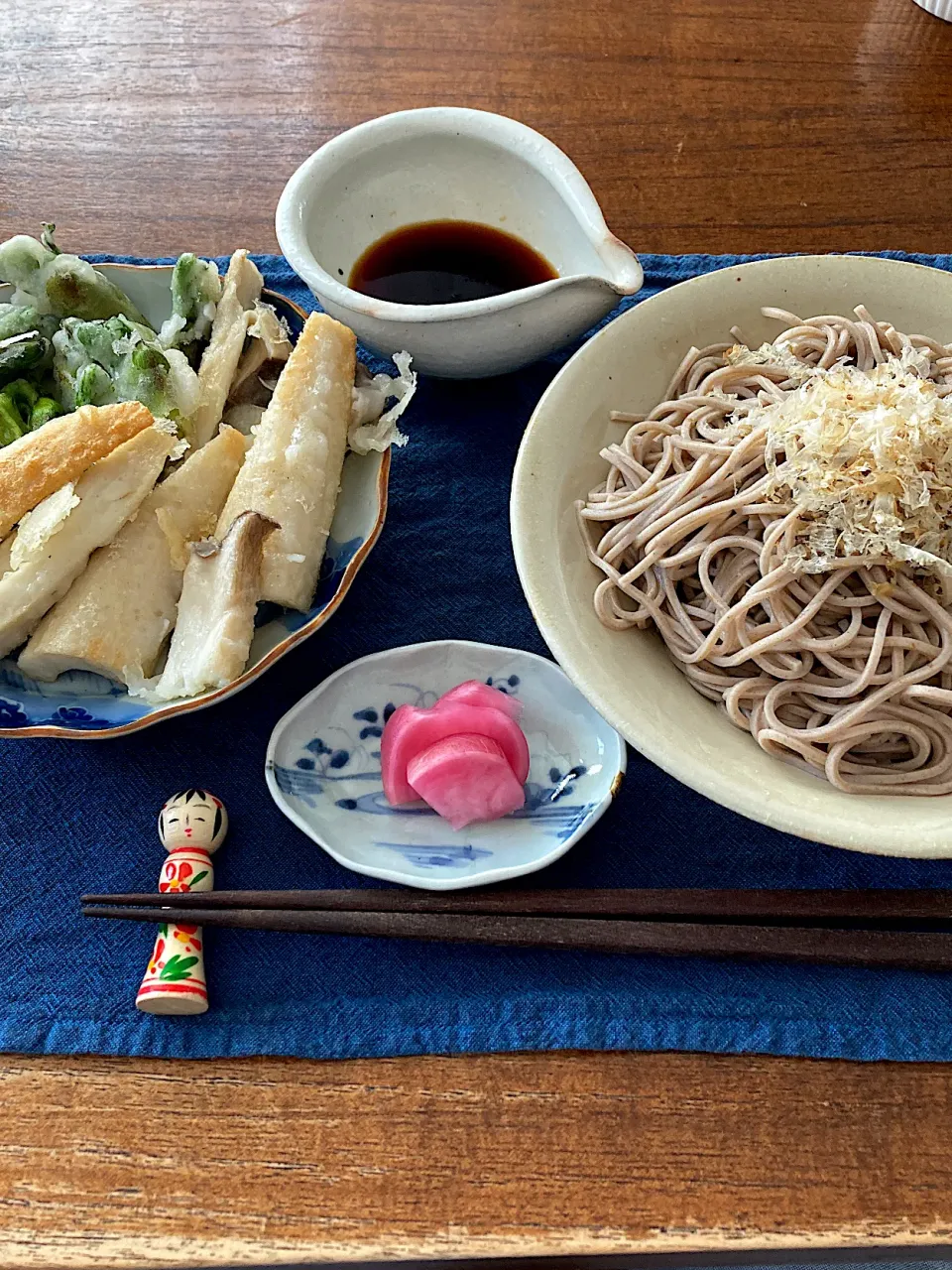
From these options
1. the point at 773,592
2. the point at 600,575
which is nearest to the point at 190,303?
the point at 600,575

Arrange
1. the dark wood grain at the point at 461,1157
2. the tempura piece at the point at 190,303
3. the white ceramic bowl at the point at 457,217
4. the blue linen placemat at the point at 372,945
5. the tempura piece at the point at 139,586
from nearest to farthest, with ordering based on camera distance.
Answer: the dark wood grain at the point at 461,1157 < the blue linen placemat at the point at 372,945 < the tempura piece at the point at 139,586 < the white ceramic bowl at the point at 457,217 < the tempura piece at the point at 190,303

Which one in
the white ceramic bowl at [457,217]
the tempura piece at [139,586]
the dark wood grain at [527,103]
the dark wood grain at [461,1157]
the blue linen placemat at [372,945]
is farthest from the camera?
the dark wood grain at [527,103]

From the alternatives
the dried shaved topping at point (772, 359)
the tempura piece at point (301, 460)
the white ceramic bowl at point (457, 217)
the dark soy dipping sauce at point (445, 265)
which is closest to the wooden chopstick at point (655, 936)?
the tempura piece at point (301, 460)

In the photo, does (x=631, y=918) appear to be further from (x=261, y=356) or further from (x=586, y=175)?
(x=586, y=175)

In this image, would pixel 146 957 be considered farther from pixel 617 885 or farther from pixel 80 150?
pixel 80 150

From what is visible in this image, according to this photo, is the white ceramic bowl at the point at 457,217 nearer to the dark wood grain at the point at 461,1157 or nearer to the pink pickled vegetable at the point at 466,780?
the pink pickled vegetable at the point at 466,780

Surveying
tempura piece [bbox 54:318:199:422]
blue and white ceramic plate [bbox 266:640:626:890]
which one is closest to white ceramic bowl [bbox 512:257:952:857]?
blue and white ceramic plate [bbox 266:640:626:890]

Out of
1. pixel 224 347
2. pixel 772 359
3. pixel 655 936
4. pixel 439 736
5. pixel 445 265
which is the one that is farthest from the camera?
pixel 445 265
